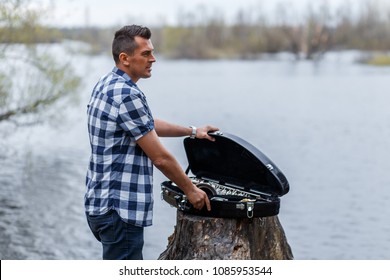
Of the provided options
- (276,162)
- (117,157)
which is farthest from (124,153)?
(276,162)

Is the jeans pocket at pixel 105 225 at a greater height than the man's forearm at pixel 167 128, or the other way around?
the man's forearm at pixel 167 128

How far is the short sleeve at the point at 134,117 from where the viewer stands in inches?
136

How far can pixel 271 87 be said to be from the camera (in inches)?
1447

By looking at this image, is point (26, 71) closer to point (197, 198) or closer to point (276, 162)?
point (276, 162)

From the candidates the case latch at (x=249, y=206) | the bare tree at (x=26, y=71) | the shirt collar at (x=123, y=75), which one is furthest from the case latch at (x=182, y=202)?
the bare tree at (x=26, y=71)

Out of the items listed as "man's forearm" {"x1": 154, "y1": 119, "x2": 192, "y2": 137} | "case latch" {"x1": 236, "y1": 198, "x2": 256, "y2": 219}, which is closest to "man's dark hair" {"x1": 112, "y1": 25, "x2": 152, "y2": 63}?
"man's forearm" {"x1": 154, "y1": 119, "x2": 192, "y2": 137}

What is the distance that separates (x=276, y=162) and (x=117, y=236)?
13094 millimetres

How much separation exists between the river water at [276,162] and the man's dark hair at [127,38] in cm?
648

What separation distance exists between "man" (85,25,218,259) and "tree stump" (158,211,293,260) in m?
0.58

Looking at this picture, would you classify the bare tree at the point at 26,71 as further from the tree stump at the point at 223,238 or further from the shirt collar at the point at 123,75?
the shirt collar at the point at 123,75

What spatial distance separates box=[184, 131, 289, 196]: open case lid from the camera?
13.4 ft

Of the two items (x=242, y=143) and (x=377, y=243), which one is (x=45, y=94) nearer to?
(x=377, y=243)

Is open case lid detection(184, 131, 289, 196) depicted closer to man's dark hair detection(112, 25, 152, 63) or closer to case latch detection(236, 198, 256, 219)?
case latch detection(236, 198, 256, 219)

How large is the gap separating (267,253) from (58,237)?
6.98 meters
